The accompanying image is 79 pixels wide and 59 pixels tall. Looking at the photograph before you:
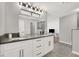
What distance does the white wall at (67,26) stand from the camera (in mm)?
6117

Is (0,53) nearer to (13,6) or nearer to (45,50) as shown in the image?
(13,6)

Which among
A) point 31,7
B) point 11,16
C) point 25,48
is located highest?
point 31,7

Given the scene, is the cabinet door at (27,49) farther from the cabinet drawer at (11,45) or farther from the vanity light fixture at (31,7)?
the vanity light fixture at (31,7)

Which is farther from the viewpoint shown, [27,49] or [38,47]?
[38,47]

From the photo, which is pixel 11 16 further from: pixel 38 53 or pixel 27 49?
pixel 38 53

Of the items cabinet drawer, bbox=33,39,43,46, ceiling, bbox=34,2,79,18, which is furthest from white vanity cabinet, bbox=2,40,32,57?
ceiling, bbox=34,2,79,18

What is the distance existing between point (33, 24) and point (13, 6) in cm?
156

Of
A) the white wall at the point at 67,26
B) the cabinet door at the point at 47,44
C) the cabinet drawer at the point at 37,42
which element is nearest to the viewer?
the cabinet drawer at the point at 37,42

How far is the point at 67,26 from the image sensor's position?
655 cm

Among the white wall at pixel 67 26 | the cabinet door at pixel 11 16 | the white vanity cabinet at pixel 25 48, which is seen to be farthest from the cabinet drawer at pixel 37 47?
the white wall at pixel 67 26

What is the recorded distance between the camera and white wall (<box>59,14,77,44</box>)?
6117mm

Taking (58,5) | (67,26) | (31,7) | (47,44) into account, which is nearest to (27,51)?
(47,44)

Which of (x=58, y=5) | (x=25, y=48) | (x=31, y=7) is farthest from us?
(x=58, y=5)

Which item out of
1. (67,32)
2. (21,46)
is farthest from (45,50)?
(67,32)
